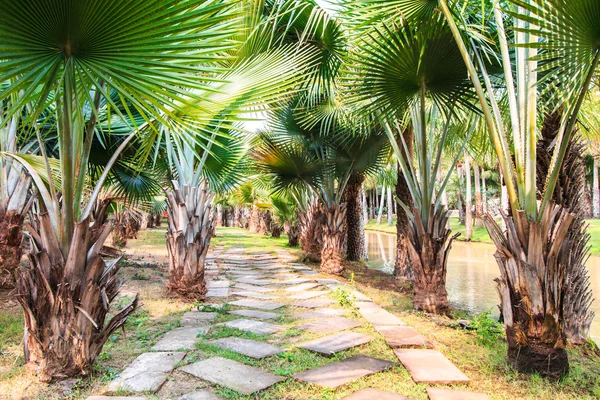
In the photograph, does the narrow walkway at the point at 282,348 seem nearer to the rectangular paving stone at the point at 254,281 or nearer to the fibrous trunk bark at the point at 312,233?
the rectangular paving stone at the point at 254,281

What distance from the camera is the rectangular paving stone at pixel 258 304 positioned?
438 cm

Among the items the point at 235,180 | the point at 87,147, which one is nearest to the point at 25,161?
the point at 87,147

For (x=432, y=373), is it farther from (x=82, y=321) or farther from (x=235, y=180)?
(x=235, y=180)

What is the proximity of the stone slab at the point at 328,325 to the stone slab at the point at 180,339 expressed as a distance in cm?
87

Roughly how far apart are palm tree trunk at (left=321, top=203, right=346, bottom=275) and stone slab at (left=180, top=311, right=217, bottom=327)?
317 cm

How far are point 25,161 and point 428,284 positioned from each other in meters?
3.68

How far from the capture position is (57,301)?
7.52 feet

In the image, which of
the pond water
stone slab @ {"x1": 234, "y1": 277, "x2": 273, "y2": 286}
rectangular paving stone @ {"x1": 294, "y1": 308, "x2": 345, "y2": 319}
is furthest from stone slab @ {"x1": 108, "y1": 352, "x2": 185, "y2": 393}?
stone slab @ {"x1": 234, "y1": 277, "x2": 273, "y2": 286}

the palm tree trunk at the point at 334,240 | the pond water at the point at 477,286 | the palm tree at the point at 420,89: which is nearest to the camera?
the palm tree at the point at 420,89

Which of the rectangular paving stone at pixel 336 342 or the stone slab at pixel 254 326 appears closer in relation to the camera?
the rectangular paving stone at pixel 336 342

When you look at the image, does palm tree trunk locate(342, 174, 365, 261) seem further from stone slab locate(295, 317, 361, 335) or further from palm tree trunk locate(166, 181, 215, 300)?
stone slab locate(295, 317, 361, 335)

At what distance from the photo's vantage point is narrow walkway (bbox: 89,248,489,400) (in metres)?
2.30

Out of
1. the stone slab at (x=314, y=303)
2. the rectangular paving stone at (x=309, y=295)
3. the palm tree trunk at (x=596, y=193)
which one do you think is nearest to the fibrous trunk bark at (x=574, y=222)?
the stone slab at (x=314, y=303)

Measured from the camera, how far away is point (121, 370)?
8.30 ft
